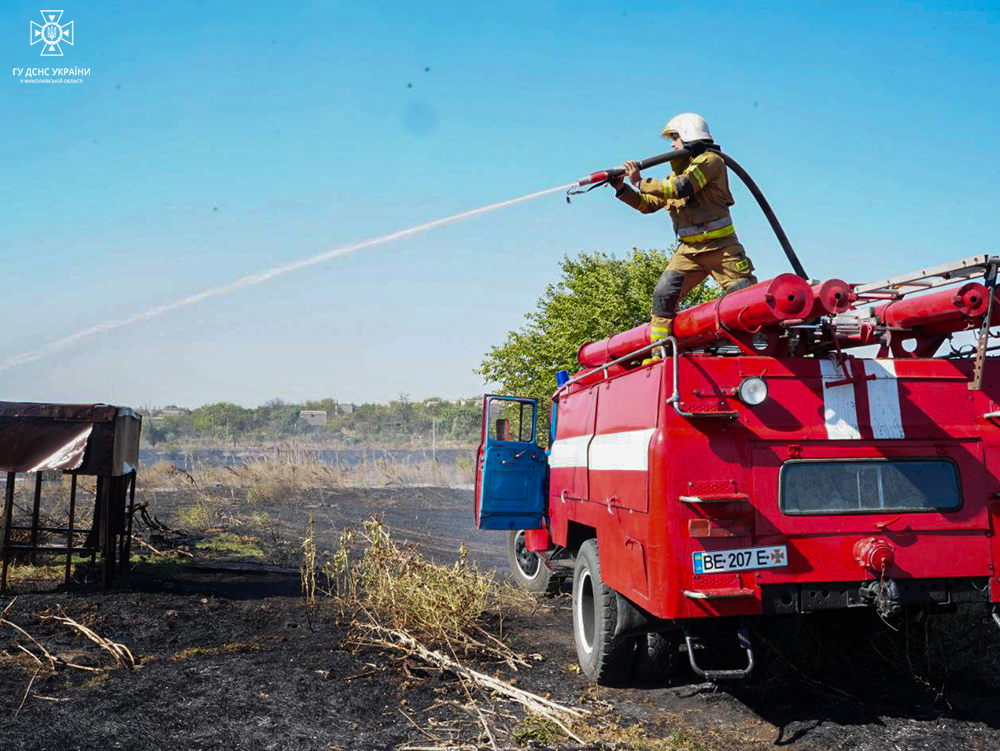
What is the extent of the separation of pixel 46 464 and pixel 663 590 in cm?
694

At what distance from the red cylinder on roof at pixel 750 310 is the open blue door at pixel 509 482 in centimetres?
335

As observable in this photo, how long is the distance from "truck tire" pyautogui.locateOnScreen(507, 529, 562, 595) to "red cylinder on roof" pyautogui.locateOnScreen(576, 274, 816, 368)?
4301 millimetres

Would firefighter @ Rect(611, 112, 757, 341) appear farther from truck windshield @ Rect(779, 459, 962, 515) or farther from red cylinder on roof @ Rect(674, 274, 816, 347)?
truck windshield @ Rect(779, 459, 962, 515)

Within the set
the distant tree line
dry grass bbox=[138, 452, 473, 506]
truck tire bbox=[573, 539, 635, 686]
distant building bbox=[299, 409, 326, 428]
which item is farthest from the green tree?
distant building bbox=[299, 409, 326, 428]

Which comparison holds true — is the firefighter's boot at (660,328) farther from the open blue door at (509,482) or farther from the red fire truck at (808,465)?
the open blue door at (509,482)

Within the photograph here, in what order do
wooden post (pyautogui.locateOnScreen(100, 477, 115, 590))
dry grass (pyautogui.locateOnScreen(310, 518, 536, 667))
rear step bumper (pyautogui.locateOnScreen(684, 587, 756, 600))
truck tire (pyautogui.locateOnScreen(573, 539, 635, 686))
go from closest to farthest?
rear step bumper (pyautogui.locateOnScreen(684, 587, 756, 600)) < truck tire (pyautogui.locateOnScreen(573, 539, 635, 686)) < dry grass (pyautogui.locateOnScreen(310, 518, 536, 667)) < wooden post (pyautogui.locateOnScreen(100, 477, 115, 590))

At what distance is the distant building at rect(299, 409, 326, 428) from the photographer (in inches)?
2943

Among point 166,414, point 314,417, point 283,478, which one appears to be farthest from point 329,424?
point 283,478

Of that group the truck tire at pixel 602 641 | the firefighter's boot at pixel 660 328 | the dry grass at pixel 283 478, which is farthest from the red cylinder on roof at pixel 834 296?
the dry grass at pixel 283 478

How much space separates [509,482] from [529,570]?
1.71m

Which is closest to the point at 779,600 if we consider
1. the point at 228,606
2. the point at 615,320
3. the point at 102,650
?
the point at 102,650

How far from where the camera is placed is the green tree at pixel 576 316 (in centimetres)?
1975

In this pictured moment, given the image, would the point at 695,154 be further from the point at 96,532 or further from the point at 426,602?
the point at 96,532

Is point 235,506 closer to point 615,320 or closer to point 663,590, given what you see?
point 615,320
